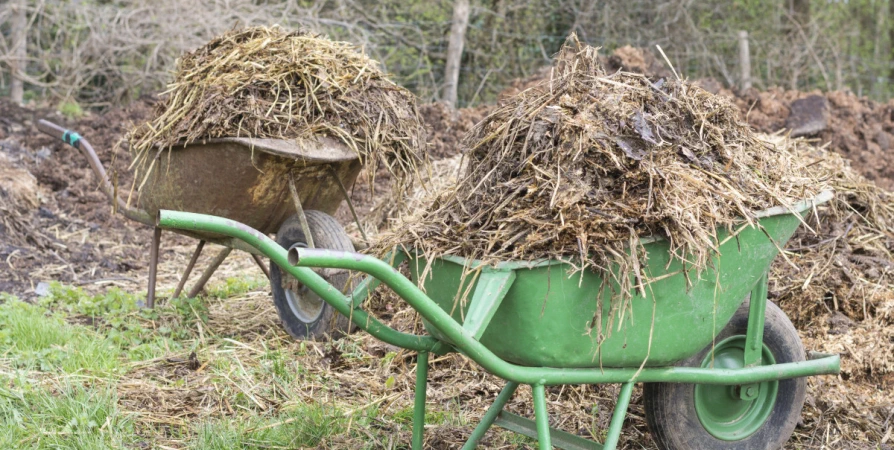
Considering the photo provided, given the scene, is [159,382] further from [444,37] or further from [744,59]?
[744,59]

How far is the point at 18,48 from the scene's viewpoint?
888 cm

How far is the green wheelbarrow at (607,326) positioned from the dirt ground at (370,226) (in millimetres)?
353

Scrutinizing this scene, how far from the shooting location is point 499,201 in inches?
91.5

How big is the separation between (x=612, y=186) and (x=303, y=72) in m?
1.84

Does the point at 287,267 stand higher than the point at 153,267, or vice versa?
the point at 287,267

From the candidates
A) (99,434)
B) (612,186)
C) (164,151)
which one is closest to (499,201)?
(612,186)

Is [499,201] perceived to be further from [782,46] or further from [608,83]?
[782,46]

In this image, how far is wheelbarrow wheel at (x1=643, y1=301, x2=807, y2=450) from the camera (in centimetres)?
269

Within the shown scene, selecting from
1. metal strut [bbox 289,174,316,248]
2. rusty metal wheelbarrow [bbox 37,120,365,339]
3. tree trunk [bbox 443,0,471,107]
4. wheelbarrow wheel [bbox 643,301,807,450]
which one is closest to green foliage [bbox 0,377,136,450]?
rusty metal wheelbarrow [bbox 37,120,365,339]

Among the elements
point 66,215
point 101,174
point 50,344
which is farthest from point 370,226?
point 66,215

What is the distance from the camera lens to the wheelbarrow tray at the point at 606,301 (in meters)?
2.17

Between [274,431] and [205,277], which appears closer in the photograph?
[274,431]

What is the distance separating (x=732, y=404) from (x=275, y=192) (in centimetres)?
204

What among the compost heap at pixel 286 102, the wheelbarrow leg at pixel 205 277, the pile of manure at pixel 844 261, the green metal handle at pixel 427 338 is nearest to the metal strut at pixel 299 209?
the compost heap at pixel 286 102
